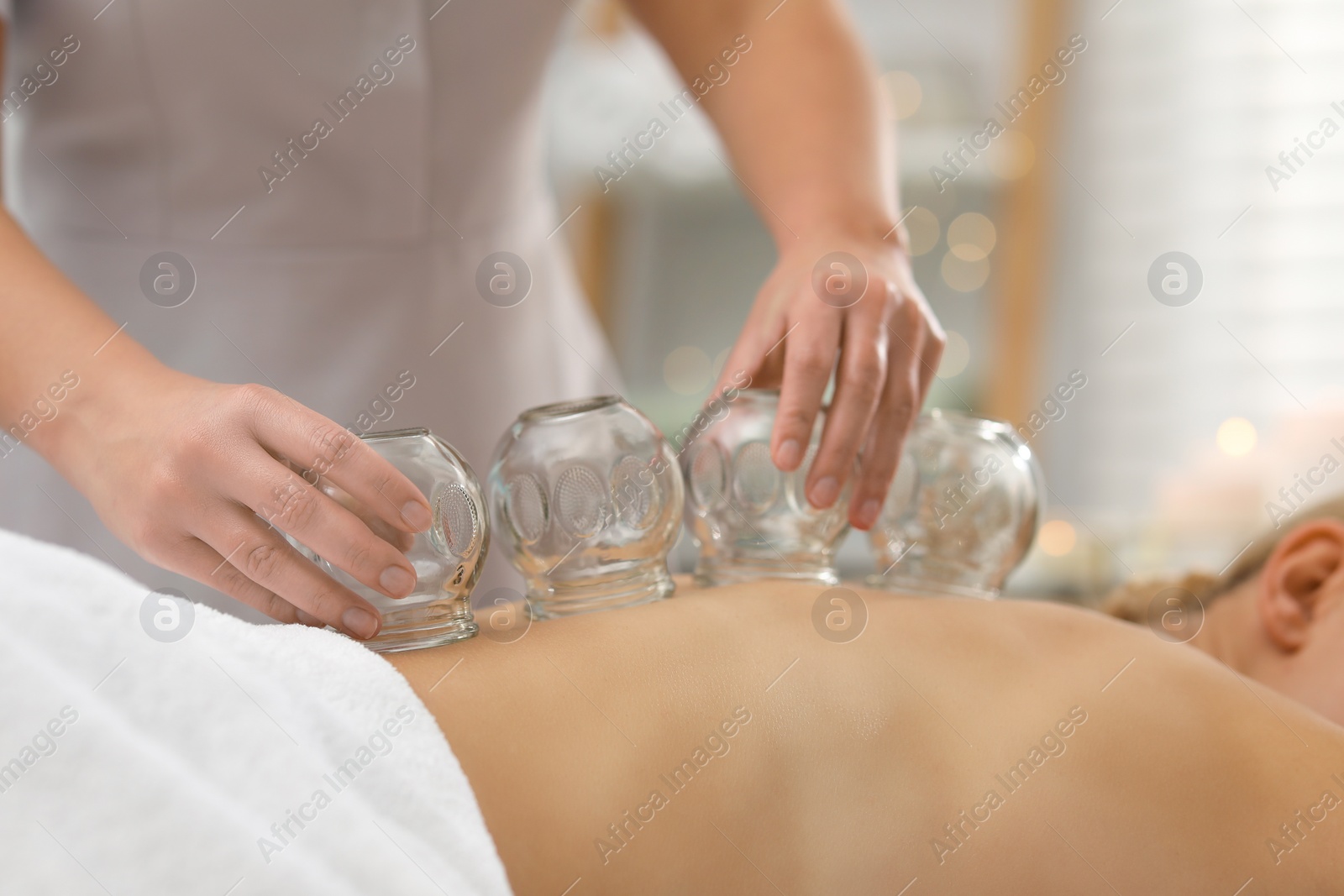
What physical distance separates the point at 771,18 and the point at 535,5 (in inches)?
7.7

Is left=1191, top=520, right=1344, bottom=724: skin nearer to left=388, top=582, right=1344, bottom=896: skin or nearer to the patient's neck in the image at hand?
the patient's neck

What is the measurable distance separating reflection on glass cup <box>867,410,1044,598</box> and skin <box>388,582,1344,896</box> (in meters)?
→ 0.12

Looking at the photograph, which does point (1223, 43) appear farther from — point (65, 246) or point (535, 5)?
point (65, 246)

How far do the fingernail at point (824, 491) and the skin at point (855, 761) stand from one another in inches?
3.0

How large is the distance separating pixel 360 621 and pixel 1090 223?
2260 millimetres

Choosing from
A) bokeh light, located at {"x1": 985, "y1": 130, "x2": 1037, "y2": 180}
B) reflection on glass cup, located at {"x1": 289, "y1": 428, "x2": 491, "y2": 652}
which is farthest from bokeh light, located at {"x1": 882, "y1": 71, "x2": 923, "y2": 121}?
reflection on glass cup, located at {"x1": 289, "y1": 428, "x2": 491, "y2": 652}

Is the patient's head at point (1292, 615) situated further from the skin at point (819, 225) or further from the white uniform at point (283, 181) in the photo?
the white uniform at point (283, 181)

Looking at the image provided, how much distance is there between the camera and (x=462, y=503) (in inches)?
22.7

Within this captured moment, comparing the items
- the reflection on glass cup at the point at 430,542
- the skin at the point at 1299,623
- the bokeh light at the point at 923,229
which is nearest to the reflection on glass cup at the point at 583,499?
the reflection on glass cup at the point at 430,542

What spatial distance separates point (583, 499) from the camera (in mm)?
622

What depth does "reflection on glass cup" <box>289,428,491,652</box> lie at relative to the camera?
56cm

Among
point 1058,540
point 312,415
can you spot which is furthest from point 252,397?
point 1058,540

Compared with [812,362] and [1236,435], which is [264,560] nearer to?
[812,362]

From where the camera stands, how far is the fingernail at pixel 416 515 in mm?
529
